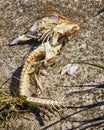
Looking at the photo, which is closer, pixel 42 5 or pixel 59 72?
pixel 59 72

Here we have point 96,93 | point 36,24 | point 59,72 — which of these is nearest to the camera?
point 96,93

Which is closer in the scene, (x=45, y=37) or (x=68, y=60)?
(x=68, y=60)

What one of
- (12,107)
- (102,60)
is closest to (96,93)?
(102,60)

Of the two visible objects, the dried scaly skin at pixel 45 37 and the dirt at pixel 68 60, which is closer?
the dirt at pixel 68 60

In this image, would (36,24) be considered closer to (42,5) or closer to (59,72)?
(42,5)

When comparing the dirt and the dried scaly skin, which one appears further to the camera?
the dried scaly skin
